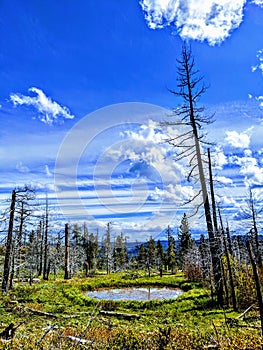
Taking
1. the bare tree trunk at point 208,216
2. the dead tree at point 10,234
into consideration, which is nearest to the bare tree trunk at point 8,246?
the dead tree at point 10,234

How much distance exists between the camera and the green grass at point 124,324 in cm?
668

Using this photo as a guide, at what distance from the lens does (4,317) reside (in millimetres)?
12984

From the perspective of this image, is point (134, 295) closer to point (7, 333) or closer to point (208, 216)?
point (208, 216)

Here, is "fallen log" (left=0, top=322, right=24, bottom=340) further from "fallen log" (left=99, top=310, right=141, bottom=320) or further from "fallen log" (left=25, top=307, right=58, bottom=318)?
"fallen log" (left=99, top=310, right=141, bottom=320)

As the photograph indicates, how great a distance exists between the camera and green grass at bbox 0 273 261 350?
668 centimetres

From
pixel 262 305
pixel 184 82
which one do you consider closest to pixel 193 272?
pixel 184 82

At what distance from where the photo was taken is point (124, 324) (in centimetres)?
1226

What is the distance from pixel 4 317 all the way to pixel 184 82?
50.7 feet

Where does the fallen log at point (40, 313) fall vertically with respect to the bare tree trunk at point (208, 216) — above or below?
below

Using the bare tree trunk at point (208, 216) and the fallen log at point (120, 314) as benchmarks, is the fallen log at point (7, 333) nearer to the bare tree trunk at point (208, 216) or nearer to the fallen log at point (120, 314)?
the fallen log at point (120, 314)

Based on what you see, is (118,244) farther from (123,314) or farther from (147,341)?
(147,341)

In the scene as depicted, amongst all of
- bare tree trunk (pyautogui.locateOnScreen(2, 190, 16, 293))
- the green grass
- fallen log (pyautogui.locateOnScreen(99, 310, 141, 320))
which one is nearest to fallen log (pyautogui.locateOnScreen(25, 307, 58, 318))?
the green grass

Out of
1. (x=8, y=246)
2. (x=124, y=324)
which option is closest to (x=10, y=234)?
(x=8, y=246)

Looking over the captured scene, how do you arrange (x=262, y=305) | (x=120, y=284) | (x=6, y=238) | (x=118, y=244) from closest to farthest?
(x=262, y=305)
(x=6, y=238)
(x=120, y=284)
(x=118, y=244)
